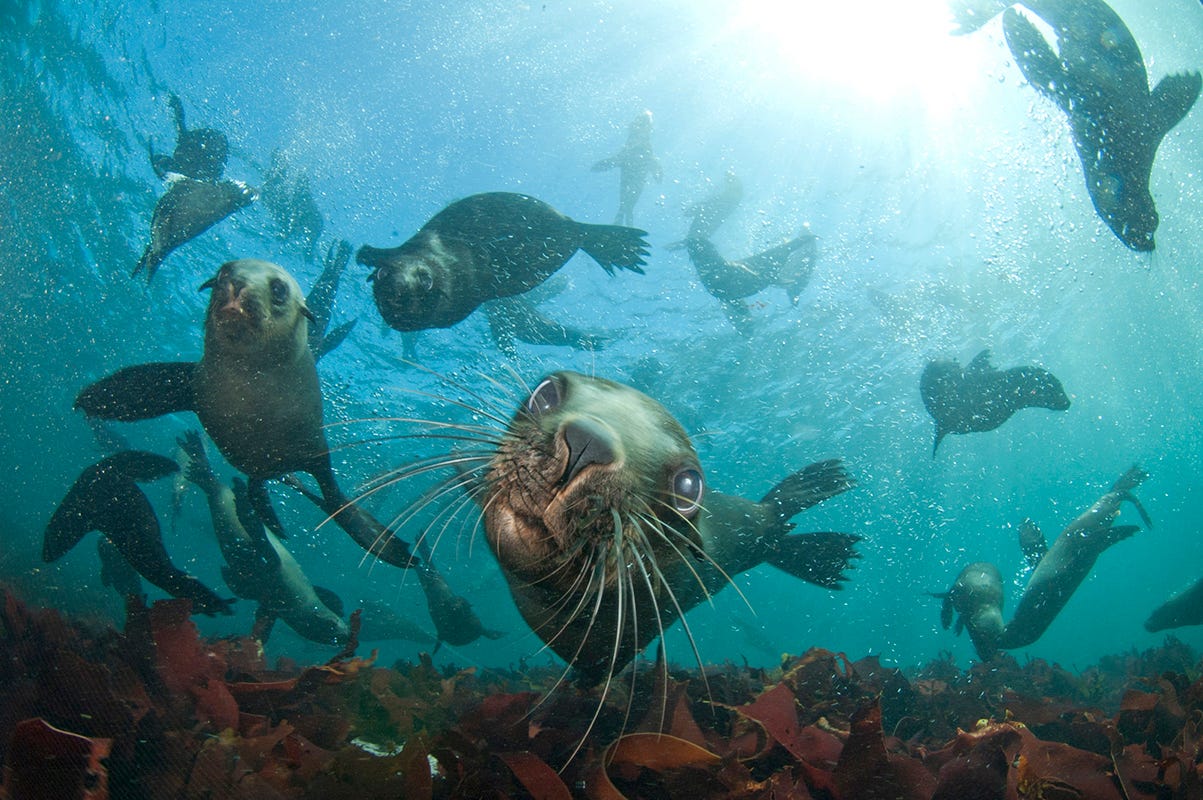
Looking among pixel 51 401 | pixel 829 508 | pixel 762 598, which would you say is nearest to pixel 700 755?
pixel 51 401

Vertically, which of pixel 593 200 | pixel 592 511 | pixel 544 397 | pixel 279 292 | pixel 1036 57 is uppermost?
pixel 593 200

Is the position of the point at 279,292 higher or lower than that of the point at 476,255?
lower

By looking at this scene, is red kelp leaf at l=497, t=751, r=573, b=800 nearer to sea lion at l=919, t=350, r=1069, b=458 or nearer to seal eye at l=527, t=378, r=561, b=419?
seal eye at l=527, t=378, r=561, b=419

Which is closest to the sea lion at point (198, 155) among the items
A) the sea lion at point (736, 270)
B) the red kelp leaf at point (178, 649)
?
the red kelp leaf at point (178, 649)

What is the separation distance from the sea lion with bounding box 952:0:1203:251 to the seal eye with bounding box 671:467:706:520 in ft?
22.8

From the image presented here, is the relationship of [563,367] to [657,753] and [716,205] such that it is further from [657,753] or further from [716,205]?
[657,753]

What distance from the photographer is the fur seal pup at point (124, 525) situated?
3.45 m

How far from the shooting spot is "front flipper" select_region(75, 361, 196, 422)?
3.33 m

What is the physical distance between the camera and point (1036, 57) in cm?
607

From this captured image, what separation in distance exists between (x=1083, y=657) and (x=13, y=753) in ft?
320

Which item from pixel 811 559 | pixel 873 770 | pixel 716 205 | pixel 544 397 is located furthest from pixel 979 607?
pixel 716 205

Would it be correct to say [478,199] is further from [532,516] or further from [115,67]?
[115,67]

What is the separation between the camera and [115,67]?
12.4 m

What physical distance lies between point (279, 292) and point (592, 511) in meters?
2.87
